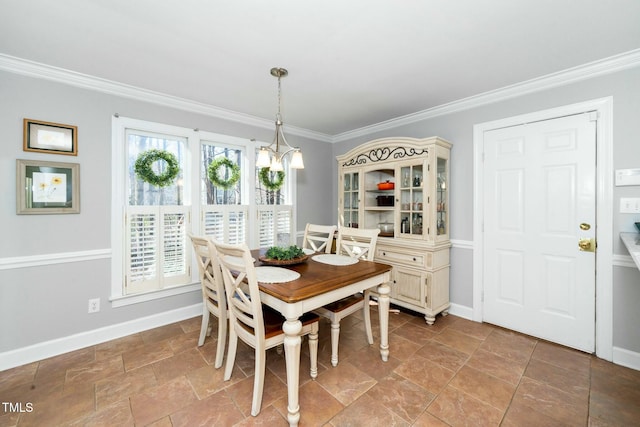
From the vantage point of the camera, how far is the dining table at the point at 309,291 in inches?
62.9

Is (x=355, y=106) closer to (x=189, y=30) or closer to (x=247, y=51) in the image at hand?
(x=247, y=51)

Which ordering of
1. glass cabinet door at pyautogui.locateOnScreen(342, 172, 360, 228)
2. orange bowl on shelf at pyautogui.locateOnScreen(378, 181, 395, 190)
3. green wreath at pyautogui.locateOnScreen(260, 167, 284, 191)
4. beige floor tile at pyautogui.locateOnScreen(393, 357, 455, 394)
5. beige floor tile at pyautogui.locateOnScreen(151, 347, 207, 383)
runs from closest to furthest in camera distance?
beige floor tile at pyautogui.locateOnScreen(393, 357, 455, 394) → beige floor tile at pyautogui.locateOnScreen(151, 347, 207, 383) → orange bowl on shelf at pyautogui.locateOnScreen(378, 181, 395, 190) → green wreath at pyautogui.locateOnScreen(260, 167, 284, 191) → glass cabinet door at pyautogui.locateOnScreen(342, 172, 360, 228)

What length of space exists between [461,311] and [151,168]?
12.3 ft

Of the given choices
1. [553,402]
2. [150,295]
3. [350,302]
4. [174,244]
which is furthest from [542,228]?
[150,295]

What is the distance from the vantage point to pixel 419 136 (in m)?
3.49

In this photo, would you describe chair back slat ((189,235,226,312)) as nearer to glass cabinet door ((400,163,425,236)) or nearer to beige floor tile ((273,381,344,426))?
beige floor tile ((273,381,344,426))

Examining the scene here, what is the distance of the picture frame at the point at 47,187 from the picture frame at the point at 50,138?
0.38 feet

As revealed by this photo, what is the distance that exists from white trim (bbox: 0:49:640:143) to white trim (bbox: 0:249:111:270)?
1.52 m

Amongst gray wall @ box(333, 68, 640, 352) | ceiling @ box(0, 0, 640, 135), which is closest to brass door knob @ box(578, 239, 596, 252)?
gray wall @ box(333, 68, 640, 352)

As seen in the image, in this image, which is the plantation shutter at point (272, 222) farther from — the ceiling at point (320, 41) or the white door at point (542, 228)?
the white door at point (542, 228)

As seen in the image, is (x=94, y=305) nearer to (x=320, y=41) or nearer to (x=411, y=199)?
(x=320, y=41)

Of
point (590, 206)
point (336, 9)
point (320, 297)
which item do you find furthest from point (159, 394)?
point (590, 206)

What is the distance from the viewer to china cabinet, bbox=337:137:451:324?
2969 mm

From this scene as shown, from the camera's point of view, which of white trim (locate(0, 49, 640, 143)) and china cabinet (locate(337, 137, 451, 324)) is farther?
Result: china cabinet (locate(337, 137, 451, 324))
